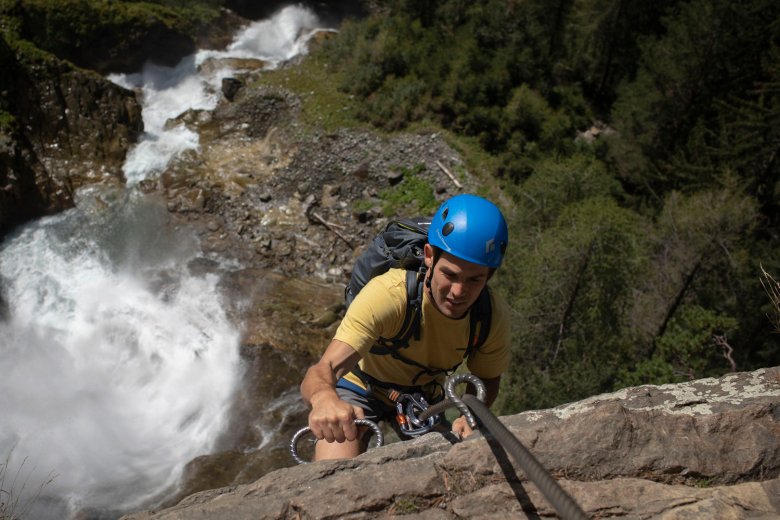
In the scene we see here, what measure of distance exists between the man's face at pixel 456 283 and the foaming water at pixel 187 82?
16732mm

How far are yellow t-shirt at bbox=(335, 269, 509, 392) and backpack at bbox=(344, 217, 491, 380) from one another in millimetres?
40

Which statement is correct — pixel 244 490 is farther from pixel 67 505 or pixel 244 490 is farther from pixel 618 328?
pixel 618 328

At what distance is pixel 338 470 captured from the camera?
8.86ft

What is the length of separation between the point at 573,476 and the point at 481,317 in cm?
109

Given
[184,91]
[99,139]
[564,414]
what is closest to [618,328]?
[564,414]

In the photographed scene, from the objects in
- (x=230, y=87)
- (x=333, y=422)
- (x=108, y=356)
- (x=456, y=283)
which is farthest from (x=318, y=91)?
(x=333, y=422)

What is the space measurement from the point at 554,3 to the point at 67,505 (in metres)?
24.4

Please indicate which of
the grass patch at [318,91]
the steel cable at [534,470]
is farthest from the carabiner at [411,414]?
the grass patch at [318,91]

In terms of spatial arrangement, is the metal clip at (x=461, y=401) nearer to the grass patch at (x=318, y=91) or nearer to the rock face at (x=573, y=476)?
the rock face at (x=573, y=476)

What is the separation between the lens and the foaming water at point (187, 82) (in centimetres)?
1830

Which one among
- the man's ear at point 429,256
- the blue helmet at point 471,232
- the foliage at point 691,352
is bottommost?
the foliage at point 691,352

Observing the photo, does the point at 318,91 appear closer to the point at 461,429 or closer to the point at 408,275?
the point at 408,275

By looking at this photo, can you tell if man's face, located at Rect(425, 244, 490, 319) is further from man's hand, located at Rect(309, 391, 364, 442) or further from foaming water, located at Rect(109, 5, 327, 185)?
foaming water, located at Rect(109, 5, 327, 185)

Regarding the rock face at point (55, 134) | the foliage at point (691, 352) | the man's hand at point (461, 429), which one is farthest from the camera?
the rock face at point (55, 134)
